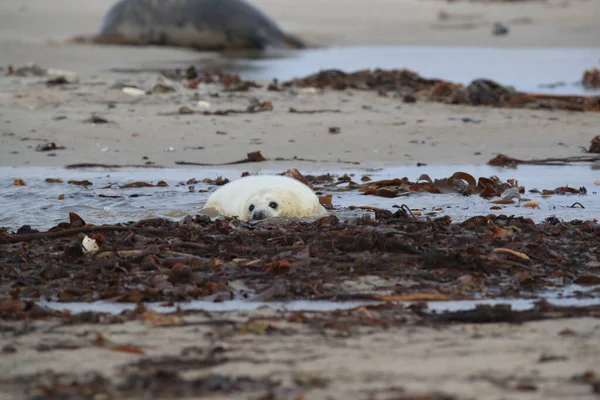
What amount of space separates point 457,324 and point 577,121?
6465 mm

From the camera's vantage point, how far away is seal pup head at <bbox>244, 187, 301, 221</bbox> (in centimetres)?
537

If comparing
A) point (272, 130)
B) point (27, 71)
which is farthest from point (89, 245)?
point (27, 71)

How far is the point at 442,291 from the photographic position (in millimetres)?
3883

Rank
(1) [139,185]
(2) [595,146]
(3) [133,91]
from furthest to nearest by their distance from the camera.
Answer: (3) [133,91], (2) [595,146], (1) [139,185]

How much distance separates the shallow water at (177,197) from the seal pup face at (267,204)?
44cm

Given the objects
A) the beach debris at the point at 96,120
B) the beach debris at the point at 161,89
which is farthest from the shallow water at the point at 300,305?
the beach debris at the point at 161,89

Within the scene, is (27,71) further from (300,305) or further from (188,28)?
(300,305)

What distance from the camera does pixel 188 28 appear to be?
18797mm

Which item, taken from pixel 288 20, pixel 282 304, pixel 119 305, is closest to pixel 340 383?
pixel 282 304

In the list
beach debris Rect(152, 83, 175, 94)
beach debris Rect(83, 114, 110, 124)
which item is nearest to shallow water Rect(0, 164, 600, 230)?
beach debris Rect(83, 114, 110, 124)

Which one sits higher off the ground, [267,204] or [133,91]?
[133,91]

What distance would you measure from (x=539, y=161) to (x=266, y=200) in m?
3.10

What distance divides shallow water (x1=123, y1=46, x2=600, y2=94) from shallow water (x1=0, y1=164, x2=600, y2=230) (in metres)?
5.39

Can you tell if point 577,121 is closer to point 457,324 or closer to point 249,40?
point 457,324
